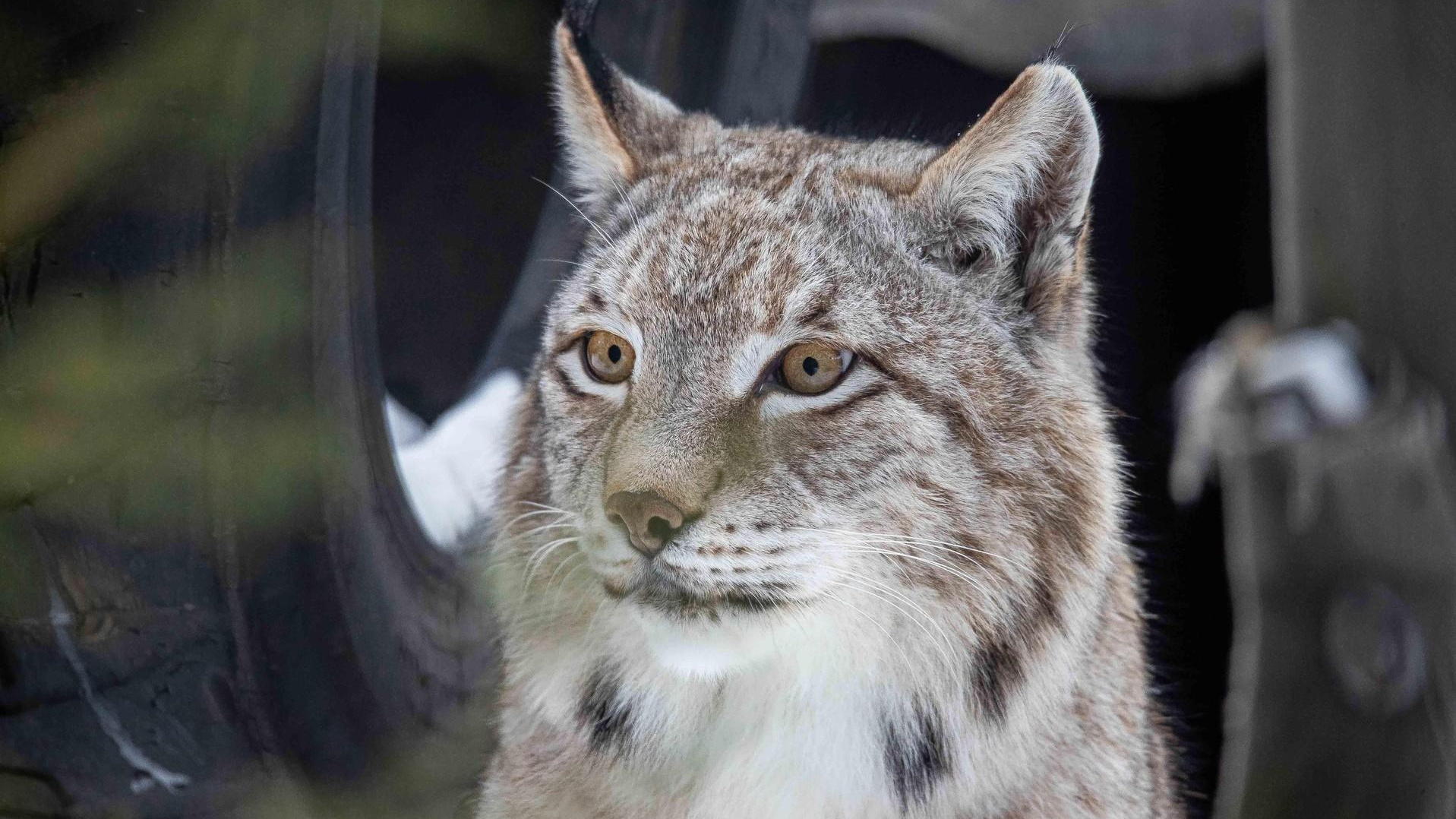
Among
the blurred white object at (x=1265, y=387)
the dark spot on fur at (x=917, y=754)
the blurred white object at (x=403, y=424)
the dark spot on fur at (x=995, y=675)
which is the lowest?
the dark spot on fur at (x=917, y=754)

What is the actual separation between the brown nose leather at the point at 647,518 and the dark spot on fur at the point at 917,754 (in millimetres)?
449

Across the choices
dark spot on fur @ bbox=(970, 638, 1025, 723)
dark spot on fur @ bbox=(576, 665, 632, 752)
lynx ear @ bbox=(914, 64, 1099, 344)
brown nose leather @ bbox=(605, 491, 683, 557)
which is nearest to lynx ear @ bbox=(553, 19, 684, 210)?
lynx ear @ bbox=(914, 64, 1099, 344)

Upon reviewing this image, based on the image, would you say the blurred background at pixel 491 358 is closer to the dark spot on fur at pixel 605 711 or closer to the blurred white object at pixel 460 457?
the blurred white object at pixel 460 457

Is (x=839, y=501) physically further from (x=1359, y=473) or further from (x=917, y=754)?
(x=1359, y=473)

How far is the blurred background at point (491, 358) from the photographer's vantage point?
4.97 ft

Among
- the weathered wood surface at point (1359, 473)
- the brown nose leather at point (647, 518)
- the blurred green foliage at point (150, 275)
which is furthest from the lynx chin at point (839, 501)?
the blurred green foliage at point (150, 275)

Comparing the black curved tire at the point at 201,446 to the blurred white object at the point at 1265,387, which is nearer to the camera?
the black curved tire at the point at 201,446

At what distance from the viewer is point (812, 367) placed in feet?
5.62

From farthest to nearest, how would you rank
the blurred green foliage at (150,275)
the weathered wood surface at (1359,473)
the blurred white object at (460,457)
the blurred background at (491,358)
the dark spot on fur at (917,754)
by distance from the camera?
the blurred white object at (460,457) → the weathered wood surface at (1359,473) → the dark spot on fur at (917,754) → the blurred background at (491,358) → the blurred green foliage at (150,275)

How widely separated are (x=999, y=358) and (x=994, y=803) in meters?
0.62

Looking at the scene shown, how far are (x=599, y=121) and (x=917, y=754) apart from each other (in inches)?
41.5

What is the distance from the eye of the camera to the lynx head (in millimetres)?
1627

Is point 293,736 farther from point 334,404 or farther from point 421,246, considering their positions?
point 421,246

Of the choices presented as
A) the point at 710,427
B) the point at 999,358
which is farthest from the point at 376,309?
the point at 999,358
